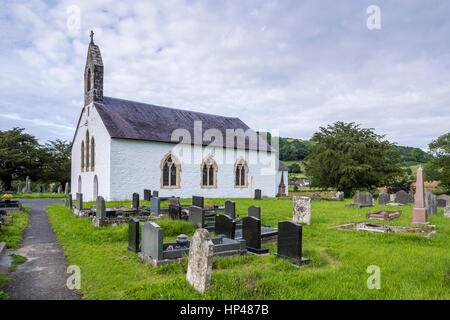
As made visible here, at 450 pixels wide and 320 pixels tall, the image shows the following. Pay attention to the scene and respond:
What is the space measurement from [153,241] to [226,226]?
2.79m

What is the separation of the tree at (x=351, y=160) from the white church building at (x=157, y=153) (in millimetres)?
5986

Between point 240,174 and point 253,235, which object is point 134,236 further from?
point 240,174

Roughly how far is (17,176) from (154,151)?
83.4 feet

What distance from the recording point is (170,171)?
2442 cm

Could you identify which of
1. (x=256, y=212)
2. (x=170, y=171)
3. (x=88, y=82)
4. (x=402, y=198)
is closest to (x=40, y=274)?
(x=256, y=212)

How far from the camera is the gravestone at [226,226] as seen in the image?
884 centimetres

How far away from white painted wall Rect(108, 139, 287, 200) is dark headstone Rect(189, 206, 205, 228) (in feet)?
39.4

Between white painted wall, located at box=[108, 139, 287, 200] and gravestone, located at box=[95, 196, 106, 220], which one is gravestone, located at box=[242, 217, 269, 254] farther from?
white painted wall, located at box=[108, 139, 287, 200]

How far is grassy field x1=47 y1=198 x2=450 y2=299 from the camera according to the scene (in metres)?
4.92

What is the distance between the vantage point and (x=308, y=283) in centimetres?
536

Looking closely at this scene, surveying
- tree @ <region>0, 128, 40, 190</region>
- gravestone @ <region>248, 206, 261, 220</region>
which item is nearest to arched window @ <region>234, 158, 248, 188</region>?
gravestone @ <region>248, 206, 261, 220</region>

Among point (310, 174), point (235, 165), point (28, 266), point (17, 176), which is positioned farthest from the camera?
point (17, 176)
